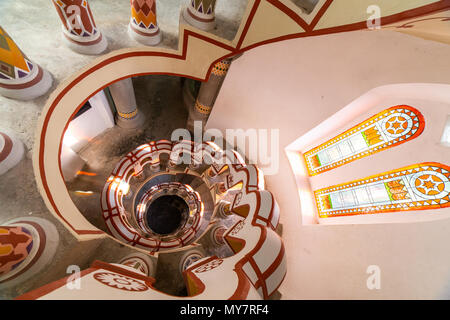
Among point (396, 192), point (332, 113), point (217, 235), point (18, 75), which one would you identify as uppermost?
point (18, 75)

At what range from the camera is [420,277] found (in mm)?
2715

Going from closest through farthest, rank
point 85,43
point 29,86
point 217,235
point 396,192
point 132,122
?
point 29,86
point 396,192
point 85,43
point 217,235
point 132,122

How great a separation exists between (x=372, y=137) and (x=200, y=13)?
401 cm

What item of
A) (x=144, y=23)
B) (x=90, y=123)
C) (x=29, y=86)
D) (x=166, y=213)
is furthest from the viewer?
(x=166, y=213)

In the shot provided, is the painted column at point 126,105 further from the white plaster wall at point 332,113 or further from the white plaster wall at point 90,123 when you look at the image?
the white plaster wall at point 332,113

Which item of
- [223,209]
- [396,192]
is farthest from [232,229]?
[396,192]

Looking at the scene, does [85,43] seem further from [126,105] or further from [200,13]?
[126,105]

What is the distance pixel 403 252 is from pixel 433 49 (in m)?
2.73

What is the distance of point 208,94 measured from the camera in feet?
21.3

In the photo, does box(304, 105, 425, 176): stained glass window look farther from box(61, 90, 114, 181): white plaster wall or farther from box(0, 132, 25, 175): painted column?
box(61, 90, 114, 181): white plaster wall

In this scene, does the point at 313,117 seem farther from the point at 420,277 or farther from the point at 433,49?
the point at 420,277

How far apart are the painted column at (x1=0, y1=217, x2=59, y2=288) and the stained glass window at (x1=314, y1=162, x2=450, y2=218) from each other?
16.1 ft
